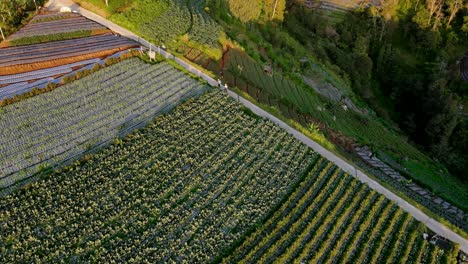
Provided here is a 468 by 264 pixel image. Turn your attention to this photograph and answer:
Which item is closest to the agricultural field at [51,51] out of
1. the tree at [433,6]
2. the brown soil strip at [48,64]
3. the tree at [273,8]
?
the brown soil strip at [48,64]

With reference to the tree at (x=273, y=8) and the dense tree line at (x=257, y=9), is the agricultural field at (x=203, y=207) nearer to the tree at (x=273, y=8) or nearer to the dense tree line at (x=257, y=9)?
the dense tree line at (x=257, y=9)

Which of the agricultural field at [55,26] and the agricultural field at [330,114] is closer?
the agricultural field at [330,114]

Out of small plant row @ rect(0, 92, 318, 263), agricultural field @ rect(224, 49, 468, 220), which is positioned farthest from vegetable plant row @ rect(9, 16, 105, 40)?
small plant row @ rect(0, 92, 318, 263)

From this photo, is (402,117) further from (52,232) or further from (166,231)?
(52,232)

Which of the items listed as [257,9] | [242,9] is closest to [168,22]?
[242,9]

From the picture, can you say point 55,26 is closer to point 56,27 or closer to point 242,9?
point 56,27
